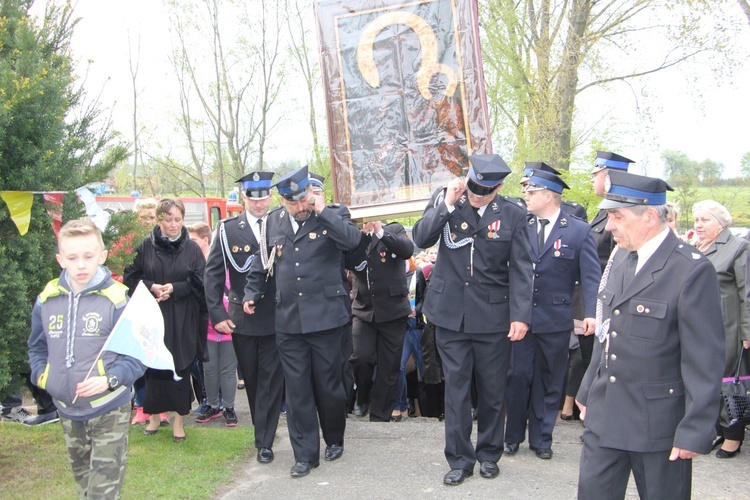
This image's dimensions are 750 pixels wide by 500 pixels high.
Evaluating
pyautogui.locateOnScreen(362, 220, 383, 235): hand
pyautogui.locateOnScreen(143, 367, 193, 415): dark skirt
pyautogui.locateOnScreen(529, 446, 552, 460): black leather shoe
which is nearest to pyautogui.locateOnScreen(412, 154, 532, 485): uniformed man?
pyautogui.locateOnScreen(529, 446, 552, 460): black leather shoe

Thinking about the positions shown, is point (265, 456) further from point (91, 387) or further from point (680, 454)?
point (680, 454)

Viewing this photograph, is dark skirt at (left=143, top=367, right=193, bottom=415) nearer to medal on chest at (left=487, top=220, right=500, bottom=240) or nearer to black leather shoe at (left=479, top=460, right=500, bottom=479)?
black leather shoe at (left=479, top=460, right=500, bottom=479)

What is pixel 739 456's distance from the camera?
5.70m

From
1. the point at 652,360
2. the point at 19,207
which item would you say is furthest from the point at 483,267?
the point at 19,207

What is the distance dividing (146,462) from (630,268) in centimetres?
401

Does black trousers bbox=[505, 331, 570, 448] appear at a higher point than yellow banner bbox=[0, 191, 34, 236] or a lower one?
lower

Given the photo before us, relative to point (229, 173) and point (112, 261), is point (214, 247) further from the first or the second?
point (229, 173)

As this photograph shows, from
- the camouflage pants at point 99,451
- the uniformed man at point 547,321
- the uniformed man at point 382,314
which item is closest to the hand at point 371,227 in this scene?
the uniformed man at point 382,314

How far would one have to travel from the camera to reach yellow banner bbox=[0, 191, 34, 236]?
176 inches

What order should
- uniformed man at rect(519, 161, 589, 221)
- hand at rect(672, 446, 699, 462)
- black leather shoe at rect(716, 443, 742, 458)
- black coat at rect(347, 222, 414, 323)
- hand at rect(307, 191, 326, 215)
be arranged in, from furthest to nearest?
black coat at rect(347, 222, 414, 323)
black leather shoe at rect(716, 443, 742, 458)
uniformed man at rect(519, 161, 589, 221)
hand at rect(307, 191, 326, 215)
hand at rect(672, 446, 699, 462)

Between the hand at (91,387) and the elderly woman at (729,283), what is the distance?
486cm

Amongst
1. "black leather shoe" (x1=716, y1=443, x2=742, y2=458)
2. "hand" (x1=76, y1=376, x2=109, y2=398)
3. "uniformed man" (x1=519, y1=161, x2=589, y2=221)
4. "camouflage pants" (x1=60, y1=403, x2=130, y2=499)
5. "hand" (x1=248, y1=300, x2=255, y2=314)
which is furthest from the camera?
"black leather shoe" (x1=716, y1=443, x2=742, y2=458)

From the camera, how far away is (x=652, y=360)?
3064 mm

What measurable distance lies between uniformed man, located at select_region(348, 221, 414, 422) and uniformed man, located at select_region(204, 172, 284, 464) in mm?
1396
